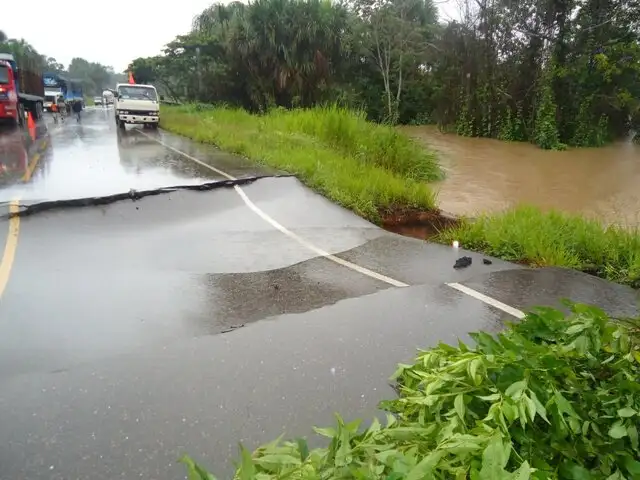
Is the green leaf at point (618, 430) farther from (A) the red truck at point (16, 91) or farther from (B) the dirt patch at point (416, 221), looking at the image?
(A) the red truck at point (16, 91)

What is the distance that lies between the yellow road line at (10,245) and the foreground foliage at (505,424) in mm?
4306

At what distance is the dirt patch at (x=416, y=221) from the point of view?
29.0ft

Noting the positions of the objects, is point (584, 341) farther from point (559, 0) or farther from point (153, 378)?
point (559, 0)

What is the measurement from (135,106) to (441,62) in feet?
51.9

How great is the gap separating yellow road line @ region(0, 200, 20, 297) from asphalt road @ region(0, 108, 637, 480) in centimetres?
4

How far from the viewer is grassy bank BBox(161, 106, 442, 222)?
9570 mm

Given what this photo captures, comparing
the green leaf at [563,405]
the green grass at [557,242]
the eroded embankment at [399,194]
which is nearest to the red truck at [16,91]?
the eroded embankment at [399,194]

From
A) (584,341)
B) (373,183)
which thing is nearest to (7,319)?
(584,341)

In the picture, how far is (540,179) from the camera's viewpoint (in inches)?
594

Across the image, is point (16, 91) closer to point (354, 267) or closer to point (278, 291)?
point (354, 267)

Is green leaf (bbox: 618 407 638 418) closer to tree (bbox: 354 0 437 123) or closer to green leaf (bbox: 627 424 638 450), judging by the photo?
green leaf (bbox: 627 424 638 450)

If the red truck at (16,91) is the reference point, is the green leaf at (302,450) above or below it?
below

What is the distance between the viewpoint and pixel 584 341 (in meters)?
2.73

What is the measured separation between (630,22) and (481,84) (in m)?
6.32
